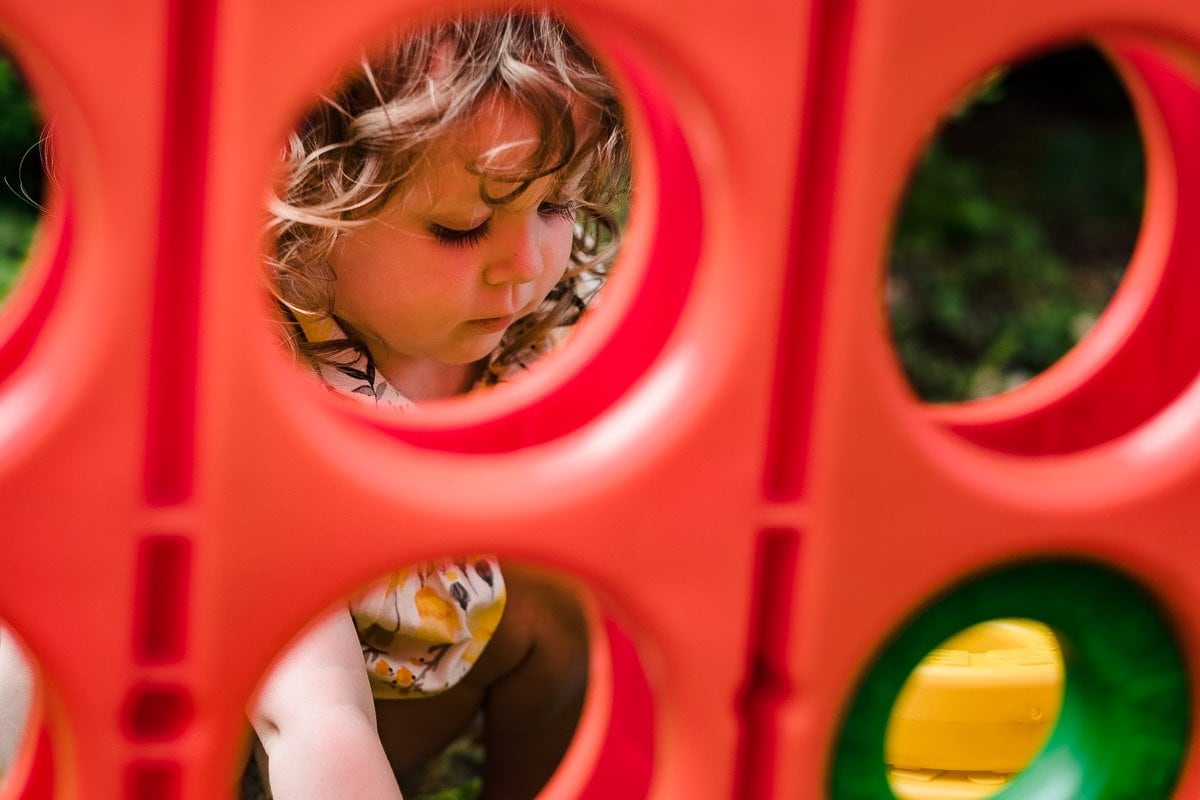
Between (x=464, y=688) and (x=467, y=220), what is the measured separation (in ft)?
1.31

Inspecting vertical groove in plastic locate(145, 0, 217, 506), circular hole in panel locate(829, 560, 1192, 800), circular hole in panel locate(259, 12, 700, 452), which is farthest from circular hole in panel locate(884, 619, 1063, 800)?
vertical groove in plastic locate(145, 0, 217, 506)

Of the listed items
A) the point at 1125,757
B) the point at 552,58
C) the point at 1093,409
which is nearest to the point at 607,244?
the point at 552,58

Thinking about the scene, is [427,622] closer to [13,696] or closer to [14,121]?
[13,696]

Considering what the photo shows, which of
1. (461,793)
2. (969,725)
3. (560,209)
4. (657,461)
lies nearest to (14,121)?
(461,793)

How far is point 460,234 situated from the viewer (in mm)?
741

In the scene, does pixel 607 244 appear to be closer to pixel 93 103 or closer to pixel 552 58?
pixel 552 58

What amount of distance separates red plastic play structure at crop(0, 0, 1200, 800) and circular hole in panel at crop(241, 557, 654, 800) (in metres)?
0.12

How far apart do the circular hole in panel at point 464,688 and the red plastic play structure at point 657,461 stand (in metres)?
0.12

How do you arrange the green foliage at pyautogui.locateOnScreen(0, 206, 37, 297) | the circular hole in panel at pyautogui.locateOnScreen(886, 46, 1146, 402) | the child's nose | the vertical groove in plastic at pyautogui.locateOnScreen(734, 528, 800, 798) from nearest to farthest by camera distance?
the vertical groove in plastic at pyautogui.locateOnScreen(734, 528, 800, 798)
the child's nose
the green foliage at pyautogui.locateOnScreen(0, 206, 37, 297)
the circular hole in panel at pyautogui.locateOnScreen(886, 46, 1146, 402)

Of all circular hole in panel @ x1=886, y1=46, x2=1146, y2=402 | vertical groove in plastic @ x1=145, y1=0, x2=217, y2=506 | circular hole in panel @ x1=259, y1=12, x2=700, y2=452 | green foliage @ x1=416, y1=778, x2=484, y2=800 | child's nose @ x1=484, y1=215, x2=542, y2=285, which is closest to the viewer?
vertical groove in plastic @ x1=145, y1=0, x2=217, y2=506

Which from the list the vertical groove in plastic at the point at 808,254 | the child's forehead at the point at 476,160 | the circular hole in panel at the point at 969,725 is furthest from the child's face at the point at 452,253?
the circular hole in panel at the point at 969,725

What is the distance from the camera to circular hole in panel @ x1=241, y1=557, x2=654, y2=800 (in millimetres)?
697

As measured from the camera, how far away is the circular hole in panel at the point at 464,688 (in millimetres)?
697

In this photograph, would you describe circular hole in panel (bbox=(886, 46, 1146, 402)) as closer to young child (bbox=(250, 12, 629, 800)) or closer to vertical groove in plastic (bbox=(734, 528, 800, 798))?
young child (bbox=(250, 12, 629, 800))
